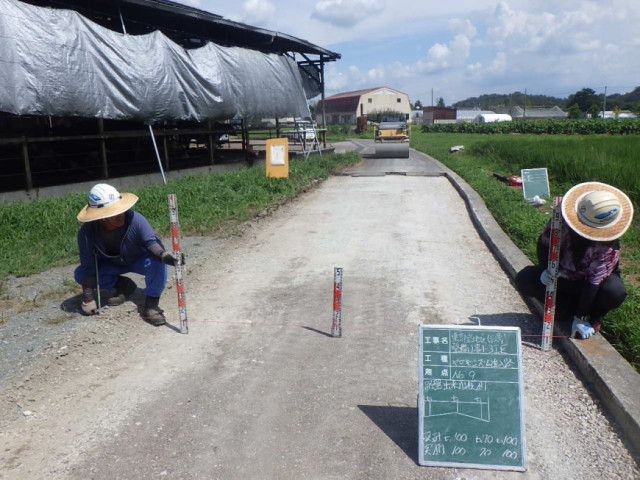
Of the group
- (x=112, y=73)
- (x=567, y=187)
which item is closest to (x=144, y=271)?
(x=112, y=73)

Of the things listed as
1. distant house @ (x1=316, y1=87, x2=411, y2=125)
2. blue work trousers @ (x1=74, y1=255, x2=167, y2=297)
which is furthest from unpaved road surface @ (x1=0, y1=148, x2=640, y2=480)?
distant house @ (x1=316, y1=87, x2=411, y2=125)

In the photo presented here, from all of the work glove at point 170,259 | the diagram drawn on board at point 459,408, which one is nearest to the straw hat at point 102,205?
the work glove at point 170,259

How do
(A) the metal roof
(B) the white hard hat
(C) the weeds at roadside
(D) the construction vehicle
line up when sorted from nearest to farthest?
(B) the white hard hat
(C) the weeds at roadside
(A) the metal roof
(D) the construction vehicle

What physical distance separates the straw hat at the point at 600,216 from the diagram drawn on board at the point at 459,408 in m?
1.77

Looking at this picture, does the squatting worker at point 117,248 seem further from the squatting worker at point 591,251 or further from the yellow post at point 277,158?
the yellow post at point 277,158

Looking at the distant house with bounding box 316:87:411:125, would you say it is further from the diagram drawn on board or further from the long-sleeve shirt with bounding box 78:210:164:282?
the diagram drawn on board

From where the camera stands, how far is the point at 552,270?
14.3ft

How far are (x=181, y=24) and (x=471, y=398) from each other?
17.0 metres

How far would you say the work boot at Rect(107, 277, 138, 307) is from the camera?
542 centimetres

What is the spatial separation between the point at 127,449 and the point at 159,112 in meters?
11.5

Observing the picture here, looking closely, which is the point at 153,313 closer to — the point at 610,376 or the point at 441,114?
the point at 610,376

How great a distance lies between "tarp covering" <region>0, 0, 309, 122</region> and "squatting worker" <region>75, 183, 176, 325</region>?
20.1ft

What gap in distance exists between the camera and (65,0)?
13.1 meters

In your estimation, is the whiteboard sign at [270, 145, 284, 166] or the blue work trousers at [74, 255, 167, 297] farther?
the whiteboard sign at [270, 145, 284, 166]
